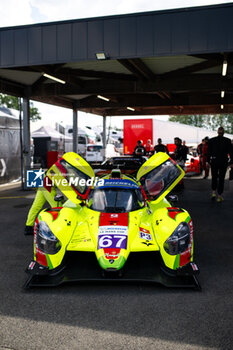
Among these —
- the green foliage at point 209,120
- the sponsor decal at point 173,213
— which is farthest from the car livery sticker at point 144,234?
the green foliage at point 209,120

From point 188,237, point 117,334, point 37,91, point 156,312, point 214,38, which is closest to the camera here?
point 117,334

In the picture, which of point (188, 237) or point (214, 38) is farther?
point (214, 38)

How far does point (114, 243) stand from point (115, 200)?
1014 mm

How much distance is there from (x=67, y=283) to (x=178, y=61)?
8.16 meters

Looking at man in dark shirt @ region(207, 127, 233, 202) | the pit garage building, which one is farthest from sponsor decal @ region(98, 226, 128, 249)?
man in dark shirt @ region(207, 127, 233, 202)

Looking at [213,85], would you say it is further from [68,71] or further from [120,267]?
[120,267]

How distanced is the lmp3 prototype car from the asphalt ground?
0.16 meters

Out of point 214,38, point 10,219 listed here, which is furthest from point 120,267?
point 214,38

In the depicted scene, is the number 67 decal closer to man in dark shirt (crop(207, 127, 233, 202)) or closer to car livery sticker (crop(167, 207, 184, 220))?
car livery sticker (crop(167, 207, 184, 220))

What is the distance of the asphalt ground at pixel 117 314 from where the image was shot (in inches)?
115

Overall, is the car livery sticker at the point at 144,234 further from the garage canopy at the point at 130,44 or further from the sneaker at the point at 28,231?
the garage canopy at the point at 130,44

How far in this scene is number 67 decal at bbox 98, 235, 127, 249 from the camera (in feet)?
13.3

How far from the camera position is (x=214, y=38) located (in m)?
7.09

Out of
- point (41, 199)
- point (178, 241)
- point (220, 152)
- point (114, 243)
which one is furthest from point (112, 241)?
point (220, 152)
